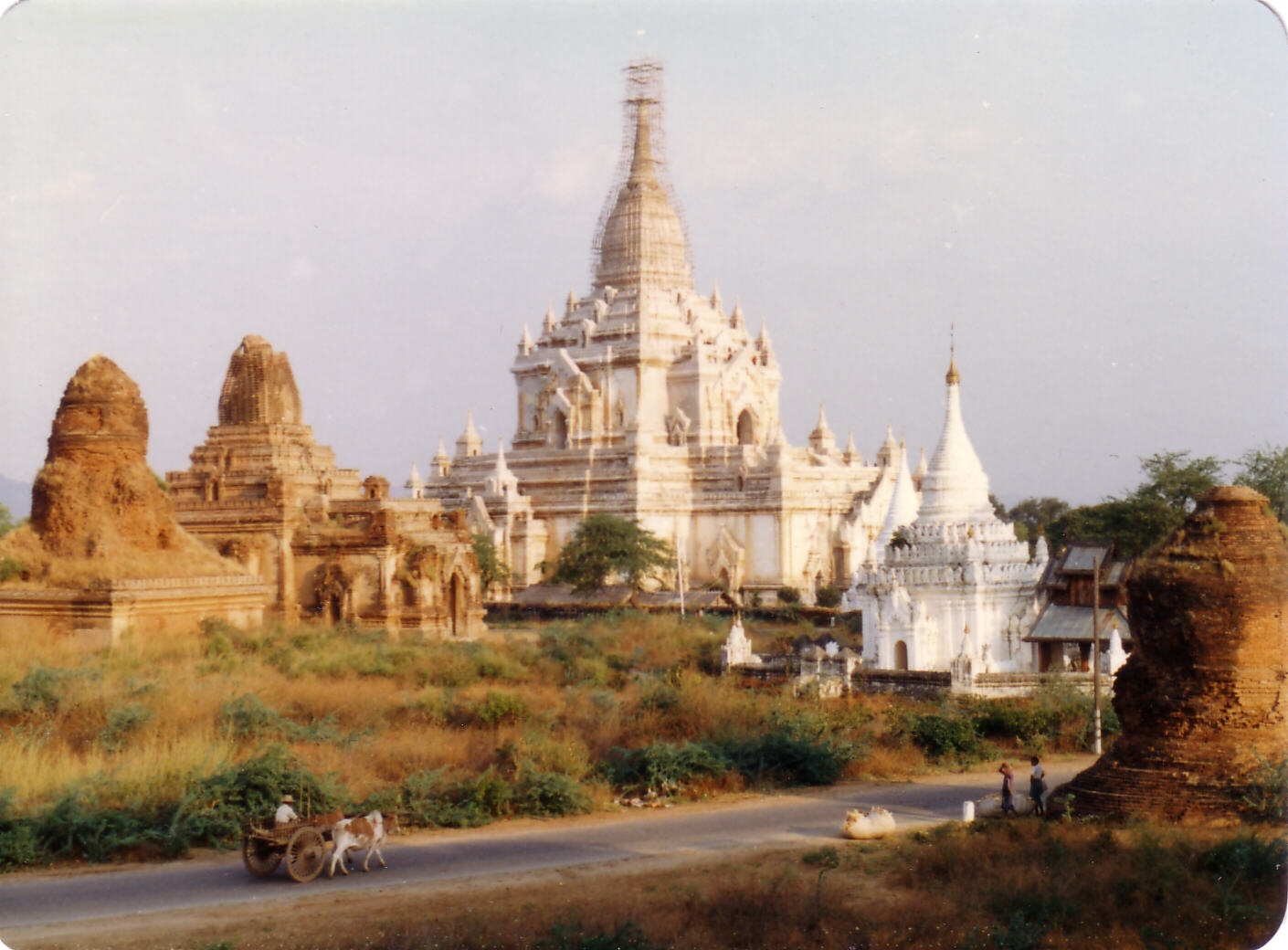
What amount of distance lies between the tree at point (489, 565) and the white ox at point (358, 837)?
31575mm

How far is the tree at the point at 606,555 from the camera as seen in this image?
4434 cm

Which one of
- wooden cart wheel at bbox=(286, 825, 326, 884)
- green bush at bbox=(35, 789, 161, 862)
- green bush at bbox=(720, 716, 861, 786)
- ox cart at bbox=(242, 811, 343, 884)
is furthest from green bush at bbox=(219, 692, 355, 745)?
wooden cart wheel at bbox=(286, 825, 326, 884)

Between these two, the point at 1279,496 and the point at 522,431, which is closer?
the point at 1279,496

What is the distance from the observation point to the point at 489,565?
149 feet

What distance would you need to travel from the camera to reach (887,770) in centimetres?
1847

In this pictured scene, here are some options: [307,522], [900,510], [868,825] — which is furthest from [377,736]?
[900,510]

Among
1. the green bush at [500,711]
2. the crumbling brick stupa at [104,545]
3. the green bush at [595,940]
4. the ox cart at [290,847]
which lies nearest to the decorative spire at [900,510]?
the crumbling brick stupa at [104,545]

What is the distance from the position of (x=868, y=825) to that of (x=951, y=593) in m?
13.6

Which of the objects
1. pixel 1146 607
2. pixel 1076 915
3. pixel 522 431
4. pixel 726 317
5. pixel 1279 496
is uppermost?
pixel 726 317

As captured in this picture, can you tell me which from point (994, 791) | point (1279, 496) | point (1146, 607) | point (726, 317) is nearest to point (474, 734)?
point (994, 791)

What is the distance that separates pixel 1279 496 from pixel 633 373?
98.4 feet

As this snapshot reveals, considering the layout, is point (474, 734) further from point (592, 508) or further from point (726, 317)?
point (726, 317)

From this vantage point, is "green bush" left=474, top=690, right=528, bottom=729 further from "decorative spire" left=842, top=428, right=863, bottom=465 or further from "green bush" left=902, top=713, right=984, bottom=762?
"decorative spire" left=842, top=428, right=863, bottom=465

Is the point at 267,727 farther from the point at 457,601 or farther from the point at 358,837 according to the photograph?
the point at 457,601
